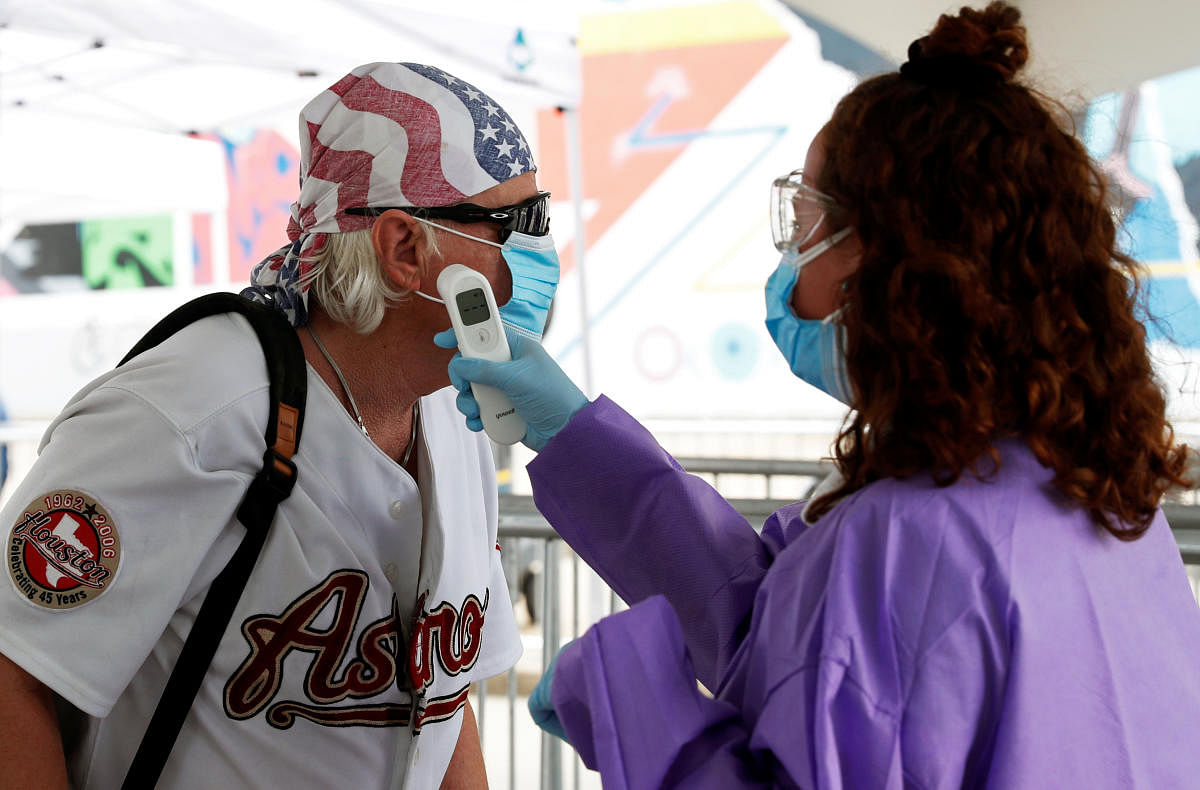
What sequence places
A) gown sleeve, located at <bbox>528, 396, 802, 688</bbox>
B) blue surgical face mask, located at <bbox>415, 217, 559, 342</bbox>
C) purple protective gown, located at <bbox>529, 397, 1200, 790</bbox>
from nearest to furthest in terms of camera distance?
purple protective gown, located at <bbox>529, 397, 1200, 790</bbox> → gown sleeve, located at <bbox>528, 396, 802, 688</bbox> → blue surgical face mask, located at <bbox>415, 217, 559, 342</bbox>

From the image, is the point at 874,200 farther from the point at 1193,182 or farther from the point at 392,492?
the point at 1193,182

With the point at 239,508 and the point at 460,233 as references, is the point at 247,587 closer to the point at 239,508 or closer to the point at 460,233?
the point at 239,508

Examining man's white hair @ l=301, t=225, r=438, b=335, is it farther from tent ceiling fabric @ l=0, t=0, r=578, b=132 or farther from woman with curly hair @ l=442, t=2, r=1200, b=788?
tent ceiling fabric @ l=0, t=0, r=578, b=132

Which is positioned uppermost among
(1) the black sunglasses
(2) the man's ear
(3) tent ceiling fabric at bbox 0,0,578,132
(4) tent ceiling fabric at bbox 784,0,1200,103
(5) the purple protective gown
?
(4) tent ceiling fabric at bbox 784,0,1200,103

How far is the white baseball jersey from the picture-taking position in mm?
1406

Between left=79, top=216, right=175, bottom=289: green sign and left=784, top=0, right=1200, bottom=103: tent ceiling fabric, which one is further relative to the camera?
left=79, top=216, right=175, bottom=289: green sign

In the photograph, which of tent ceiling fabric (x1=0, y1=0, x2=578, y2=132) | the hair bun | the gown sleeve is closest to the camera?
the hair bun

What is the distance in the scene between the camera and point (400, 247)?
1.85 meters

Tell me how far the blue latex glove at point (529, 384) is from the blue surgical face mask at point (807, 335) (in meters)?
0.44

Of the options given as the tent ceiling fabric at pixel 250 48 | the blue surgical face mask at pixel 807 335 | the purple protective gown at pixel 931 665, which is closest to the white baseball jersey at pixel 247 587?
the purple protective gown at pixel 931 665

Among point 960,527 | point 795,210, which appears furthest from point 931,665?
point 795,210

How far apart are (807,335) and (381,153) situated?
2.75 ft

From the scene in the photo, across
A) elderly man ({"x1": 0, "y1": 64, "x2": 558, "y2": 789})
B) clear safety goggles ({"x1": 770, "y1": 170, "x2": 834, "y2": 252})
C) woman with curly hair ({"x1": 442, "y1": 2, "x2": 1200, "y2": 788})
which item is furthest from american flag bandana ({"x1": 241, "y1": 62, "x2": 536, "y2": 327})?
woman with curly hair ({"x1": 442, "y1": 2, "x2": 1200, "y2": 788})

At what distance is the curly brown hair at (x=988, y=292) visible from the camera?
3.84 feet
